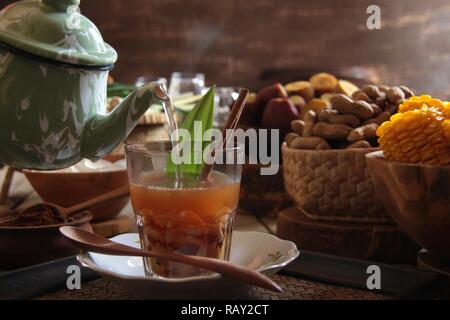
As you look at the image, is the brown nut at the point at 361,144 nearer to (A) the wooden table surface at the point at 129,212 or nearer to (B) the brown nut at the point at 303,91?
(A) the wooden table surface at the point at 129,212

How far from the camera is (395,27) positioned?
2.32 meters

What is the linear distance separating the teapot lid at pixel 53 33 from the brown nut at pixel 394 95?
1.19ft

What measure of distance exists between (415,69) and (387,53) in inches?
4.9

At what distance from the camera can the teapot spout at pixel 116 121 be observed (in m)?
0.55

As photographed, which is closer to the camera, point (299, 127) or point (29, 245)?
point (29, 245)

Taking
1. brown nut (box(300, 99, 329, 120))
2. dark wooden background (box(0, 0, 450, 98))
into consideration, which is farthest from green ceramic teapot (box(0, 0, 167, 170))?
dark wooden background (box(0, 0, 450, 98))

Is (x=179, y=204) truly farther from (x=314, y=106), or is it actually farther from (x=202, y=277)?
(x=314, y=106)

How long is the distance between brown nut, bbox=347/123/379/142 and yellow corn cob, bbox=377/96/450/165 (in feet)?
0.38

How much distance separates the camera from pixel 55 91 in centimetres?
53

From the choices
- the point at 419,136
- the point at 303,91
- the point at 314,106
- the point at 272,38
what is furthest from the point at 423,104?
the point at 272,38

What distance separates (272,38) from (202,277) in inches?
82.2

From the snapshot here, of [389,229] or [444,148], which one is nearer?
[444,148]
